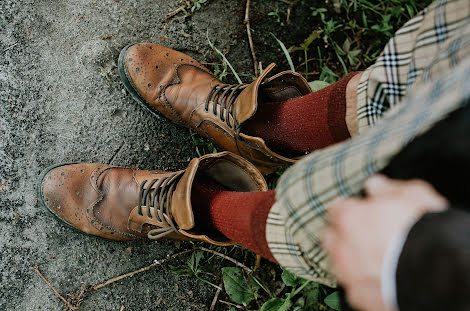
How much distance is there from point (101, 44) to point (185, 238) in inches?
29.8

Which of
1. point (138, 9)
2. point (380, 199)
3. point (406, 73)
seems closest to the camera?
point (380, 199)

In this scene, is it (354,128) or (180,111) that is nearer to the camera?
(354,128)

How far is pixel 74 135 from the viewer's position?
1.38m

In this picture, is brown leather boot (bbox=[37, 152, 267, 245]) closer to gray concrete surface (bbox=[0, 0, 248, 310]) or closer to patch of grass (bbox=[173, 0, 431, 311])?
gray concrete surface (bbox=[0, 0, 248, 310])

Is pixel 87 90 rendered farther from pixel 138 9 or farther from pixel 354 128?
pixel 354 128

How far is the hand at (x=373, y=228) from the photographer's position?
1.61 ft

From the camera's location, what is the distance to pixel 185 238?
49.9 inches

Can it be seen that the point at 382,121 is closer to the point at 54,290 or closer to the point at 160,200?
the point at 160,200

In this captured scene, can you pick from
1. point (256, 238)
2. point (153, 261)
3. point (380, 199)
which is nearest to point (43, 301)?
point (153, 261)

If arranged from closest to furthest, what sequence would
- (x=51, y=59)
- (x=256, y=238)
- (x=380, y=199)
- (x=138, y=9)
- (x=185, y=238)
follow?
(x=380, y=199)
(x=256, y=238)
(x=185, y=238)
(x=51, y=59)
(x=138, y=9)

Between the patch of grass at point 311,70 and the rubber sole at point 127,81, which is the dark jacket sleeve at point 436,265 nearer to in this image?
the patch of grass at point 311,70

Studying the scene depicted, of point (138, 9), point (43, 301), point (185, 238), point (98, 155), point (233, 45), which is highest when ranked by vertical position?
point (138, 9)

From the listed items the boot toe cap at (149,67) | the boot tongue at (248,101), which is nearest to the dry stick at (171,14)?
the boot toe cap at (149,67)

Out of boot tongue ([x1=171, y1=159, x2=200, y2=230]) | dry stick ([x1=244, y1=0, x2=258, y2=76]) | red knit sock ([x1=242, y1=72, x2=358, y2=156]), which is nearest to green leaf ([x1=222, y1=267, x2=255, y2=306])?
boot tongue ([x1=171, y1=159, x2=200, y2=230])
